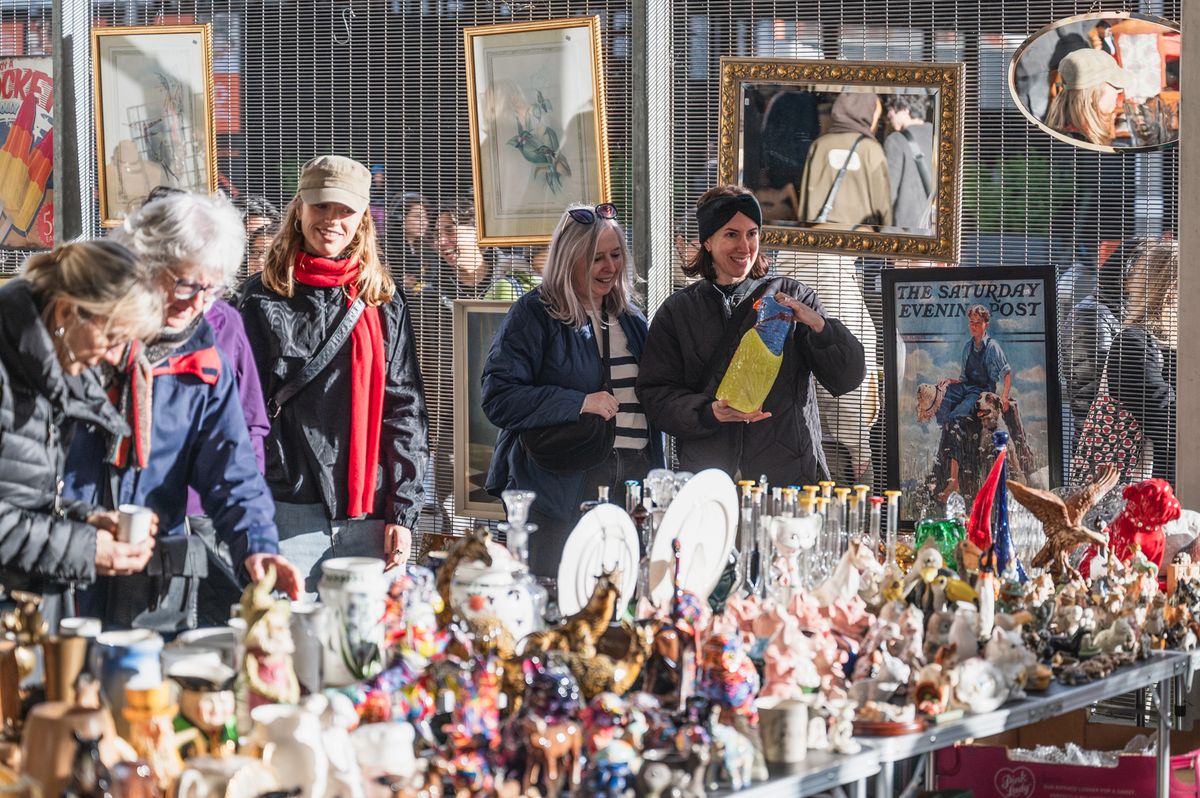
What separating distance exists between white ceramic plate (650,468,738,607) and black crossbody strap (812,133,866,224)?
1.57 meters

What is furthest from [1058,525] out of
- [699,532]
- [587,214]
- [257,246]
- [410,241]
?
[257,246]

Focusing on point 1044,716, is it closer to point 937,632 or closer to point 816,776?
point 937,632

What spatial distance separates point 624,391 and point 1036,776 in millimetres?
1225

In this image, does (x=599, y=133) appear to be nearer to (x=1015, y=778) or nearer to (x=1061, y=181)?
(x=1061, y=181)

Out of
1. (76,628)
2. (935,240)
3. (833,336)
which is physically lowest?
(76,628)

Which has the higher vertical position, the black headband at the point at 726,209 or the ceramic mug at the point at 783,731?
the black headband at the point at 726,209

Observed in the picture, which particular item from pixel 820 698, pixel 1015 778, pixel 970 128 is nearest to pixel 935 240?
pixel 970 128

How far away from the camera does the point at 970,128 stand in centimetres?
406

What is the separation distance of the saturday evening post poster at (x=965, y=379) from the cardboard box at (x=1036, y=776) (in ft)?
3.43

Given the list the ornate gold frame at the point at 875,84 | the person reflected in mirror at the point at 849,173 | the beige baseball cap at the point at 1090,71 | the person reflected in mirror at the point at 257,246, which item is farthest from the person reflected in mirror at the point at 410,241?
the beige baseball cap at the point at 1090,71

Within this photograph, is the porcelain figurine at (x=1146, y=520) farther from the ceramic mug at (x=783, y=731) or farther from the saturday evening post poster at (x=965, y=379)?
the ceramic mug at (x=783, y=731)

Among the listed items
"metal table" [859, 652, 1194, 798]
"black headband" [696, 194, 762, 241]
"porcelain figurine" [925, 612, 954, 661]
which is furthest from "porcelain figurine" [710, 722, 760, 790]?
"black headband" [696, 194, 762, 241]

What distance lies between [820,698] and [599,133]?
2450mm

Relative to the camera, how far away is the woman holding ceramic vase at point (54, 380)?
2107 millimetres
